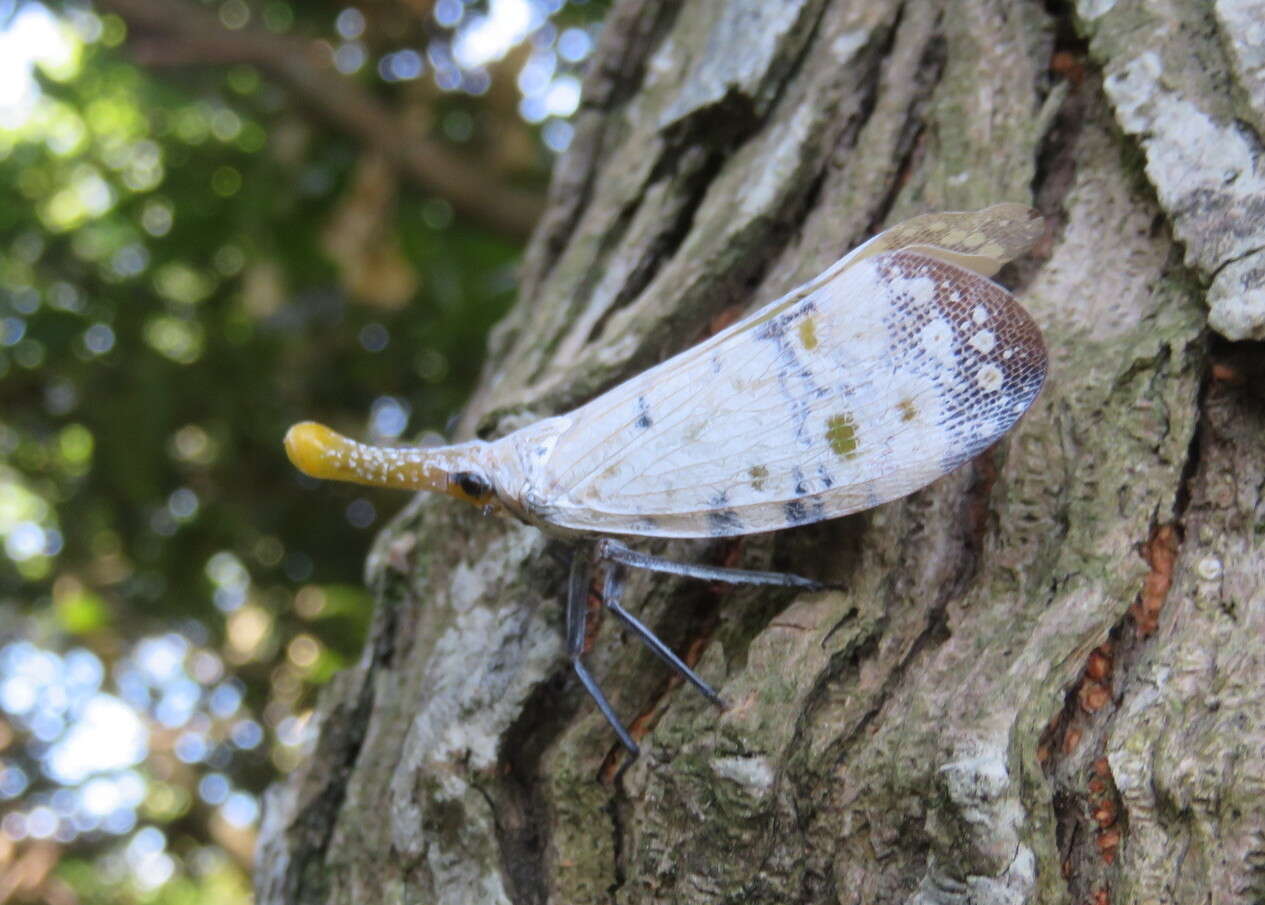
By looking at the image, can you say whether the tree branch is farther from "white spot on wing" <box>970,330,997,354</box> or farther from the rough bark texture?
"white spot on wing" <box>970,330,997,354</box>

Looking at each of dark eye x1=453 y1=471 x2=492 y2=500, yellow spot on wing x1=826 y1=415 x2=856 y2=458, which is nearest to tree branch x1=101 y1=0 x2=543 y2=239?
dark eye x1=453 y1=471 x2=492 y2=500

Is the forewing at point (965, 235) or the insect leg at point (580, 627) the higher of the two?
the forewing at point (965, 235)

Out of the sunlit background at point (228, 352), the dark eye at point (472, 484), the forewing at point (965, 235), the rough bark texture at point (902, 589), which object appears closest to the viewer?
the rough bark texture at point (902, 589)

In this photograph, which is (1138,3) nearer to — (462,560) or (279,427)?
(462,560)

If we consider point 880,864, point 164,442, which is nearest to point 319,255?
point 164,442

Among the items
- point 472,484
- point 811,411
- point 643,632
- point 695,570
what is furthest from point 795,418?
point 472,484

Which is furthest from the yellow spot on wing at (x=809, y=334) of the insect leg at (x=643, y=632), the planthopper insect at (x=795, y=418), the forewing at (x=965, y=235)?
the insect leg at (x=643, y=632)

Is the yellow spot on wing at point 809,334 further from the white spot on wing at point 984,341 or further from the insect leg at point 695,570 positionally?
the insect leg at point 695,570
